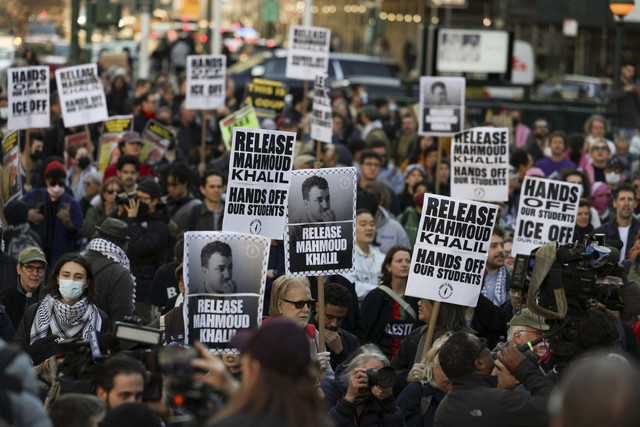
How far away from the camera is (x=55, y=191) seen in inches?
474

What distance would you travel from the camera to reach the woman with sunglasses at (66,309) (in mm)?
8086

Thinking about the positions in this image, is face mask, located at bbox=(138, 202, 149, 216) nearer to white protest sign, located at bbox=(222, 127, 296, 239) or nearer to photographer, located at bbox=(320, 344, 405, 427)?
white protest sign, located at bbox=(222, 127, 296, 239)

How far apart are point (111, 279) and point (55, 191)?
3.03m

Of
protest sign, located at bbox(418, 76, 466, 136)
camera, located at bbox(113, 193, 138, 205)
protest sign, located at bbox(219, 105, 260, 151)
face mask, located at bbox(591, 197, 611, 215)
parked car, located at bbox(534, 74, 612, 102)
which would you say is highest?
parked car, located at bbox(534, 74, 612, 102)

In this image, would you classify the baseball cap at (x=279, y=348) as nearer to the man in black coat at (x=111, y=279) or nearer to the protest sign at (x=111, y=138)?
the man in black coat at (x=111, y=279)

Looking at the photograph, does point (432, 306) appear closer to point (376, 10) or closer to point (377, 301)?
point (377, 301)

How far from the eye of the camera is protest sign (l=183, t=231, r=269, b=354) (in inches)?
292

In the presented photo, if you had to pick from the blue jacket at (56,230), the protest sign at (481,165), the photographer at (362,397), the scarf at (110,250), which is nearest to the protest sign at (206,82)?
the protest sign at (481,165)

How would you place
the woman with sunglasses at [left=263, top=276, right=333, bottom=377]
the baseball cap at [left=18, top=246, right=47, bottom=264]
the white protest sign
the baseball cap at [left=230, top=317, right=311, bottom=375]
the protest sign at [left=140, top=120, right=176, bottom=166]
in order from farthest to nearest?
the protest sign at [left=140, top=120, right=176, bottom=166] → the white protest sign → the baseball cap at [left=18, top=246, right=47, bottom=264] → the woman with sunglasses at [left=263, top=276, right=333, bottom=377] → the baseball cap at [left=230, top=317, right=311, bottom=375]

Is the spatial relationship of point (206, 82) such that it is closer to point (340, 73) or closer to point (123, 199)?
point (123, 199)

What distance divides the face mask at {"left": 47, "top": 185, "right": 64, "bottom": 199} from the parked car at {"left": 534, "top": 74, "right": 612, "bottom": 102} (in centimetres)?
1633

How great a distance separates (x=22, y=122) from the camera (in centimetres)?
1441

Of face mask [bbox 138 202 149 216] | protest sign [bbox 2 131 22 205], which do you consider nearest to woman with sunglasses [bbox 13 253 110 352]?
face mask [bbox 138 202 149 216]

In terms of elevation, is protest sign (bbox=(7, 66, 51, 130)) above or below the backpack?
above
